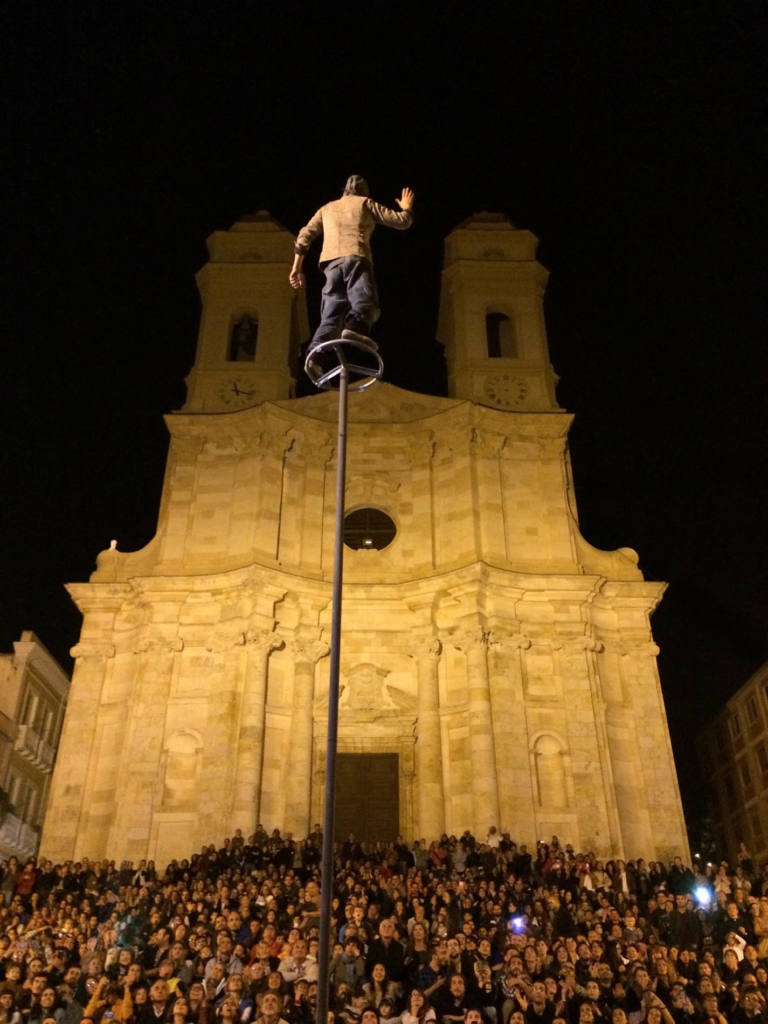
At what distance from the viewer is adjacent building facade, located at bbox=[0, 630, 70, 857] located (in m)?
37.3

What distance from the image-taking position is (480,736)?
21.8m

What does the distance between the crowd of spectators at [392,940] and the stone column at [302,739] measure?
347cm

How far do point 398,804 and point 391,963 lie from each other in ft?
36.9

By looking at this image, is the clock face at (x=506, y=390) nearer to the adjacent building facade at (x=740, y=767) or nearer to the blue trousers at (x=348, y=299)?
the adjacent building facade at (x=740, y=767)

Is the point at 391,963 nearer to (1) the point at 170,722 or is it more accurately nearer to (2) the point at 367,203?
(2) the point at 367,203

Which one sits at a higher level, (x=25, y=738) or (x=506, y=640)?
(x=25, y=738)

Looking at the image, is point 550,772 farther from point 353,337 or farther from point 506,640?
point 353,337

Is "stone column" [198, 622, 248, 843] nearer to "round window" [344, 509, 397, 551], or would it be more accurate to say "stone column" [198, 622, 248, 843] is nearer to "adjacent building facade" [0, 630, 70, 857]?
"round window" [344, 509, 397, 551]

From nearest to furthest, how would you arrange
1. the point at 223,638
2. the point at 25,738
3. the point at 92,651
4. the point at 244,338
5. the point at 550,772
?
the point at 550,772 → the point at 223,638 → the point at 92,651 → the point at 244,338 → the point at 25,738

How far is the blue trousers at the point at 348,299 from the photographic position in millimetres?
8086

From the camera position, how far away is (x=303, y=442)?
89.8ft

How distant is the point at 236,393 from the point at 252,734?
11063mm

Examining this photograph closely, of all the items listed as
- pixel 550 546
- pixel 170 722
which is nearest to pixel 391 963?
pixel 170 722

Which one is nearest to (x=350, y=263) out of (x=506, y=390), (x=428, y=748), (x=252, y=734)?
(x=252, y=734)
